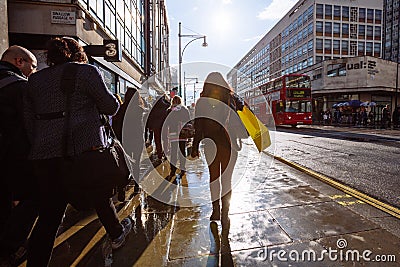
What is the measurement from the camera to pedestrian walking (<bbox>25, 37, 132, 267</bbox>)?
1933 millimetres

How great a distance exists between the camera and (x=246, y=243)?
2.74m

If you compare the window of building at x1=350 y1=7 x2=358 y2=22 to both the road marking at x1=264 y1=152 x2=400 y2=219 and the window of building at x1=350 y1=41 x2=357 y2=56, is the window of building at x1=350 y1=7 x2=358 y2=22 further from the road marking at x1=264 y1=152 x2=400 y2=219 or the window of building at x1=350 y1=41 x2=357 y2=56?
the road marking at x1=264 y1=152 x2=400 y2=219

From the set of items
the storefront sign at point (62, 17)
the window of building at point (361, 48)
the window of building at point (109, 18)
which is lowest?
the storefront sign at point (62, 17)

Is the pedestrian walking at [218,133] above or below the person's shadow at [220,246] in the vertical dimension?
above

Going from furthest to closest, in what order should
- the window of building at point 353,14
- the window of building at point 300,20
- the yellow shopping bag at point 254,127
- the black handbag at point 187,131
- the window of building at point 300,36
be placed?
the window of building at point 300,36 → the window of building at point 300,20 → the window of building at point 353,14 → the black handbag at point 187,131 → the yellow shopping bag at point 254,127

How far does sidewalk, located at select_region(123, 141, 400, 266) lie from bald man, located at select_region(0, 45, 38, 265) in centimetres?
94

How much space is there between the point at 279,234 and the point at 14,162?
260 centimetres

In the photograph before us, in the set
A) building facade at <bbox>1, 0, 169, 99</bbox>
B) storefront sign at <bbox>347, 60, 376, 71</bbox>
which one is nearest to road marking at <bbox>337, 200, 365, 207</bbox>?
building facade at <bbox>1, 0, 169, 99</bbox>

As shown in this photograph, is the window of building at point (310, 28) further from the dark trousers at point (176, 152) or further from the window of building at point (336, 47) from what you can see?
the dark trousers at point (176, 152)

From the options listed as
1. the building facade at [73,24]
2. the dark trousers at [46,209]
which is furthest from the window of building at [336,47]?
the dark trousers at [46,209]

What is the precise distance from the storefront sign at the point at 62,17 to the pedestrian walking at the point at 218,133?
7.35 metres

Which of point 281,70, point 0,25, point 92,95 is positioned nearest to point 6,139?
point 92,95

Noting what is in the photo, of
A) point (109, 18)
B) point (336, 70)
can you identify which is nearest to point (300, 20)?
point (336, 70)

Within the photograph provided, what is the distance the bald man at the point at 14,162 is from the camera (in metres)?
2.37
